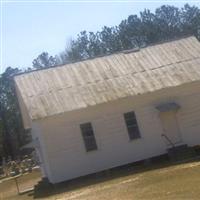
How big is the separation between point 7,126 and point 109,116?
164 feet

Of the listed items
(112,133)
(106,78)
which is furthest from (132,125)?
(106,78)

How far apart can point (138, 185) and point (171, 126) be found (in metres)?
8.67

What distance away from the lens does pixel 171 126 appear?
28.6 m

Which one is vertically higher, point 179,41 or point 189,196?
point 179,41

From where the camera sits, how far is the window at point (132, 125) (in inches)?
1102

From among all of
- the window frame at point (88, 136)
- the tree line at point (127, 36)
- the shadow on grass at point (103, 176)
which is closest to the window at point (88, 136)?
the window frame at point (88, 136)

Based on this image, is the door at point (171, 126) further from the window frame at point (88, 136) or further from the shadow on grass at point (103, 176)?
the window frame at point (88, 136)

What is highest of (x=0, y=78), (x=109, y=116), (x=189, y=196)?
(x=0, y=78)

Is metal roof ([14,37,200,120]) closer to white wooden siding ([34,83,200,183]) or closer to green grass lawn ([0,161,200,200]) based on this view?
white wooden siding ([34,83,200,183])

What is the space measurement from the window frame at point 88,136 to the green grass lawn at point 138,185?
4.50 ft

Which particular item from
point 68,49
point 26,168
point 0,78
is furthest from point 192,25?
point 26,168

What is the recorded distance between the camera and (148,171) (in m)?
25.0

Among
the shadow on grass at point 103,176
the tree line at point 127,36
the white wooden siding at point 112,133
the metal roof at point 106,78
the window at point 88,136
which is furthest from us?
the tree line at point 127,36

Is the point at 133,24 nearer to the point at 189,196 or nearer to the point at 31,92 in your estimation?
the point at 31,92
